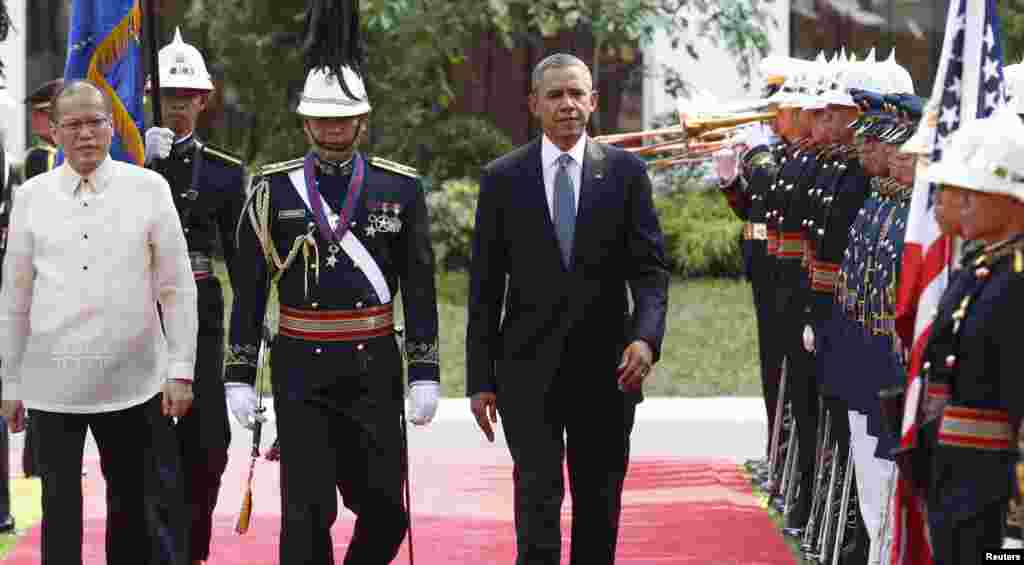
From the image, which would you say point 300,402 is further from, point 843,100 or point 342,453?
point 843,100

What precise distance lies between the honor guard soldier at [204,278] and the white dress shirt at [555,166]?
1576 millimetres

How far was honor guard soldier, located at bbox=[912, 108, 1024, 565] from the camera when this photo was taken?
5.70m

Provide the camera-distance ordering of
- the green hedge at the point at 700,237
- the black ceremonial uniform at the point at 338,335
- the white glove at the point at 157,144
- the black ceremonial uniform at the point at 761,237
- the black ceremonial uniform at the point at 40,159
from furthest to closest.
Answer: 1. the green hedge at the point at 700,237
2. the black ceremonial uniform at the point at 40,159
3. the black ceremonial uniform at the point at 761,237
4. the white glove at the point at 157,144
5. the black ceremonial uniform at the point at 338,335

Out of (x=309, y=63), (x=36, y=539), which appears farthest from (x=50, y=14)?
(x=309, y=63)

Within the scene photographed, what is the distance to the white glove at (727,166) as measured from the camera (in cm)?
1200

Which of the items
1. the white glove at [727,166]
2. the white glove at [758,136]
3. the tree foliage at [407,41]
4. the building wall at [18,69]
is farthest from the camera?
the building wall at [18,69]

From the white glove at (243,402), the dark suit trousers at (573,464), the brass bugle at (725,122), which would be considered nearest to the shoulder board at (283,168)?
the white glove at (243,402)

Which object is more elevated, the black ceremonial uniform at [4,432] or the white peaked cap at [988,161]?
the white peaked cap at [988,161]

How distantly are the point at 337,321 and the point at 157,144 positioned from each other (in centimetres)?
155

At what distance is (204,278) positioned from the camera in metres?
8.92

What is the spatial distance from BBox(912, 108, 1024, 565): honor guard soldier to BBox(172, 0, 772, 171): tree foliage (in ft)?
45.8

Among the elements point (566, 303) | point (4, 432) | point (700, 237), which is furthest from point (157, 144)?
point (700, 237)

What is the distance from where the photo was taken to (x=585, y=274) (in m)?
7.76

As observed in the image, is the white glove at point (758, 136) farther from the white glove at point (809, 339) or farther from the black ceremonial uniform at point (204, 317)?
the black ceremonial uniform at point (204, 317)
